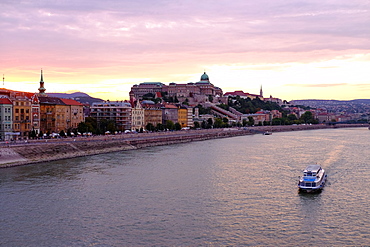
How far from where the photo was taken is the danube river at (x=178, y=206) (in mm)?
18984

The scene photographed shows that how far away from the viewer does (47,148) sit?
42750 millimetres

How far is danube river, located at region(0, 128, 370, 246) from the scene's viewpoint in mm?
18984

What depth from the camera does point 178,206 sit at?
23688 mm

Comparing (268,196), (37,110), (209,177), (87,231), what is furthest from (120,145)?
(87,231)

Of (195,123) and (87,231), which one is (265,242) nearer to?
(87,231)

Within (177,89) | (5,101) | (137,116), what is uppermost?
(177,89)

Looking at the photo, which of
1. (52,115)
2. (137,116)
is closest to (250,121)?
(137,116)

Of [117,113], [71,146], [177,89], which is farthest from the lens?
[177,89]

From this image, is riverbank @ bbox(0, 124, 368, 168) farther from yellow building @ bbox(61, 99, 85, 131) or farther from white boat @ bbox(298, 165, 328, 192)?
white boat @ bbox(298, 165, 328, 192)

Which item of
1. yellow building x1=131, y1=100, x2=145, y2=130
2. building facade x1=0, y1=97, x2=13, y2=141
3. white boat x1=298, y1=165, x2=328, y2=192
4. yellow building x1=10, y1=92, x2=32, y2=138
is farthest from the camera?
yellow building x1=131, y1=100, x2=145, y2=130

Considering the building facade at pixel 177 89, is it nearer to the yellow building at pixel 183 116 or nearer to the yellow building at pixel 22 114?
the yellow building at pixel 183 116

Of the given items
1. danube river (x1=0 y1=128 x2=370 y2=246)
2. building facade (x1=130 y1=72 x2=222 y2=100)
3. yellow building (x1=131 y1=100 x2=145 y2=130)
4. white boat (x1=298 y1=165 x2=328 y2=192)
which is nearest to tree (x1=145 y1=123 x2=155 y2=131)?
yellow building (x1=131 y1=100 x2=145 y2=130)

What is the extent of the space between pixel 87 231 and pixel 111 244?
2.03 m

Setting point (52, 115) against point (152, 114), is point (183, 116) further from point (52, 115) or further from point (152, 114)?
point (52, 115)
